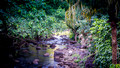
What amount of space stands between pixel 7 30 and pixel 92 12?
516 cm

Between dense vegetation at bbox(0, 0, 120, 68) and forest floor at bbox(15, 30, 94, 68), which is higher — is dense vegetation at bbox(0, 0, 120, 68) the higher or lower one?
the higher one

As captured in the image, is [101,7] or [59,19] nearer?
Answer: [101,7]

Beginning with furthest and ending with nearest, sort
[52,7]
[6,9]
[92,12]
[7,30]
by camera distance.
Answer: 1. [52,7]
2. [7,30]
3. [6,9]
4. [92,12]

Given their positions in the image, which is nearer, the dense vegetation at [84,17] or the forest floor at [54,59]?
the dense vegetation at [84,17]

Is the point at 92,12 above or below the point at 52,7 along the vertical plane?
below

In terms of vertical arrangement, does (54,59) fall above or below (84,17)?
below

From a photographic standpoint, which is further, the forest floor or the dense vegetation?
the forest floor

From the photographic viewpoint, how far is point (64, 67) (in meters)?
6.82

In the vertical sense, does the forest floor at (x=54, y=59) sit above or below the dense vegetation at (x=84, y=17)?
below

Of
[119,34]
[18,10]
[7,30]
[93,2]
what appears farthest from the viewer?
[7,30]

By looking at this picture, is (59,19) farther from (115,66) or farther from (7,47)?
(115,66)

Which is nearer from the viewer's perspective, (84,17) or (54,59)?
(84,17)

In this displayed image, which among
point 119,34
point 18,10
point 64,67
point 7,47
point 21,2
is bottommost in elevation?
point 64,67

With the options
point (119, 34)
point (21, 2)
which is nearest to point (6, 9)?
point (21, 2)
